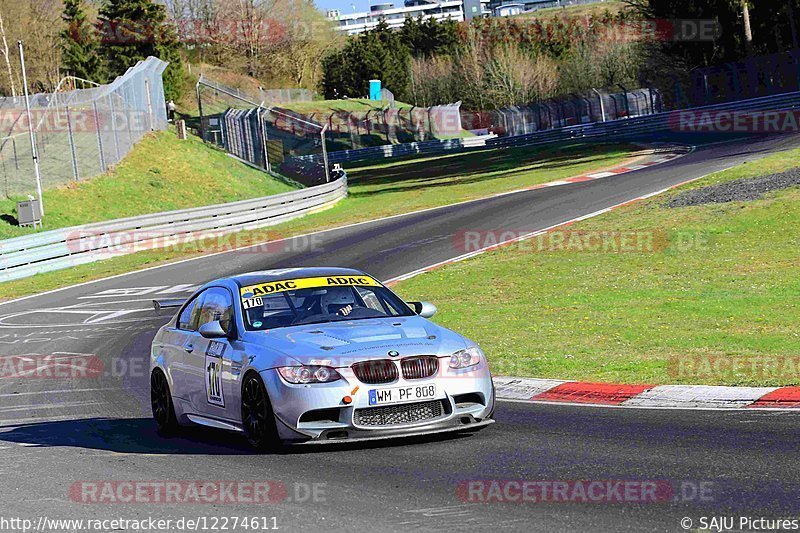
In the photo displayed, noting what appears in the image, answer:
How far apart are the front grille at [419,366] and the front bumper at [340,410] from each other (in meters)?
0.04

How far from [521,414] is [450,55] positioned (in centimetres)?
11629

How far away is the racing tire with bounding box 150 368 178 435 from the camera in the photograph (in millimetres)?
10430

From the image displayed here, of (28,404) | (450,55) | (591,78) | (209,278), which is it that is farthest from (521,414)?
(450,55)

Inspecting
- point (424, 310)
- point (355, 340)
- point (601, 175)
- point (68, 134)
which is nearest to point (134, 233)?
point (68, 134)

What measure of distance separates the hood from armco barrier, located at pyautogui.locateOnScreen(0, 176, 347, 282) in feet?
69.2

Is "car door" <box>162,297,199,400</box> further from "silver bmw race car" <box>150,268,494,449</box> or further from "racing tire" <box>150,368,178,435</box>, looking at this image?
"racing tire" <box>150,368,178,435</box>

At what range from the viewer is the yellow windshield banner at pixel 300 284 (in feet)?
32.5

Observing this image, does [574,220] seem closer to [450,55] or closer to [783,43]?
[783,43]

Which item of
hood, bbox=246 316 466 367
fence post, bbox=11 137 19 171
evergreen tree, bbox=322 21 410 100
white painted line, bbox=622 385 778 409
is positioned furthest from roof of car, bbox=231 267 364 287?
evergreen tree, bbox=322 21 410 100

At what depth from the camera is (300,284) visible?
1003cm

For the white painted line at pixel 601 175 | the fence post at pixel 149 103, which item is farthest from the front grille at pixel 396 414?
the fence post at pixel 149 103

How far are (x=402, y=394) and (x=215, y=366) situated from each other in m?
1.94

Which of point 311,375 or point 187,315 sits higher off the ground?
point 187,315

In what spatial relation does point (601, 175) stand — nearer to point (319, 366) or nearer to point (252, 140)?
point (252, 140)
